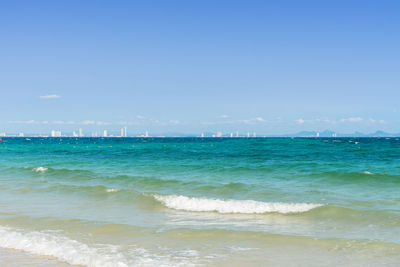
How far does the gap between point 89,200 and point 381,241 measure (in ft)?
38.9

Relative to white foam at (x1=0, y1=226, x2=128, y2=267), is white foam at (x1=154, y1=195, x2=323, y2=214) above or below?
above

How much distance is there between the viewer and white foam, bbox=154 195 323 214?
14.2 metres

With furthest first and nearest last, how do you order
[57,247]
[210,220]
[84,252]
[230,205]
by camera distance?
[230,205]
[210,220]
[57,247]
[84,252]

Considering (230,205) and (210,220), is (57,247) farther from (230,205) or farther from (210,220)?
(230,205)

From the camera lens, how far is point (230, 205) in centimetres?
1495

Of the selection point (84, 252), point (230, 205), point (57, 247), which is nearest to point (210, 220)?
point (230, 205)

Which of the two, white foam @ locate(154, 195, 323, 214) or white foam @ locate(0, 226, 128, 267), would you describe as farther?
white foam @ locate(154, 195, 323, 214)

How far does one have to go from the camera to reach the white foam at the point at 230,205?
559 inches

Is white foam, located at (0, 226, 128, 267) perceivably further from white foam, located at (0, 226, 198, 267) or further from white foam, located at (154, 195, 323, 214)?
white foam, located at (154, 195, 323, 214)

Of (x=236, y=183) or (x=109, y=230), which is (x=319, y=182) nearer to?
(x=236, y=183)

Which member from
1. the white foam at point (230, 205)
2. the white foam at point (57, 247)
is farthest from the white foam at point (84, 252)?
the white foam at point (230, 205)

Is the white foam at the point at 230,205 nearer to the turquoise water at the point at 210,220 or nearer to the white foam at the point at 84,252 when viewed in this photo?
the turquoise water at the point at 210,220

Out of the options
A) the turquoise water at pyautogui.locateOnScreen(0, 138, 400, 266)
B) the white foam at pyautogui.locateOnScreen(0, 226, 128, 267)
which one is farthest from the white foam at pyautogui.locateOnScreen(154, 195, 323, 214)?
the white foam at pyautogui.locateOnScreen(0, 226, 128, 267)

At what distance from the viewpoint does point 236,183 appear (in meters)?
19.7
